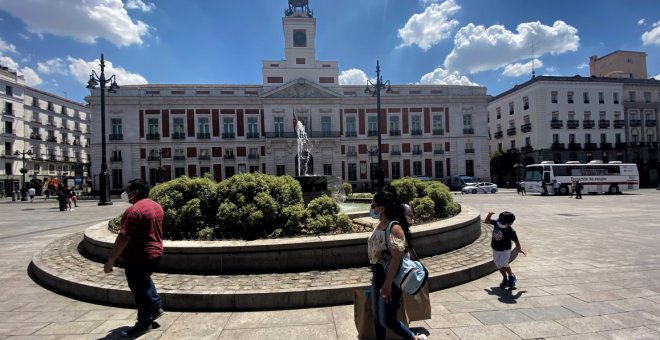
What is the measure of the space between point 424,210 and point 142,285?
5.56m

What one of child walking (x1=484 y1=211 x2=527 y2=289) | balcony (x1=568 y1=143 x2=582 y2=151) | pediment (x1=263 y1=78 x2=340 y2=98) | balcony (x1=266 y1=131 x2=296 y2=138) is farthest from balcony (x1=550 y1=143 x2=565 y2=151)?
child walking (x1=484 y1=211 x2=527 y2=289)

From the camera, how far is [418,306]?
316cm

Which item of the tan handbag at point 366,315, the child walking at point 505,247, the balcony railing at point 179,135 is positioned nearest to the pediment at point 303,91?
the balcony railing at point 179,135

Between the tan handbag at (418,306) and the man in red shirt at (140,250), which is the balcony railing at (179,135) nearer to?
the man in red shirt at (140,250)

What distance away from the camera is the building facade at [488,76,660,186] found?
42.0 m

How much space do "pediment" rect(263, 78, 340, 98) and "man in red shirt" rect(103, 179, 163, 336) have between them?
38.7 m

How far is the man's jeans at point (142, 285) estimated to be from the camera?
3463 millimetres

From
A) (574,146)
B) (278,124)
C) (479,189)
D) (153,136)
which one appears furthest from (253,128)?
(574,146)

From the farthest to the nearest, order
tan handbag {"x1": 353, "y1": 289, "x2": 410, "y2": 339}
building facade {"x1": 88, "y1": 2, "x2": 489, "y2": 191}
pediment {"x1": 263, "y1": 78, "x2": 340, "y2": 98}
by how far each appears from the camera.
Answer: pediment {"x1": 263, "y1": 78, "x2": 340, "y2": 98} < building facade {"x1": 88, "y1": 2, "x2": 489, "y2": 191} < tan handbag {"x1": 353, "y1": 289, "x2": 410, "y2": 339}

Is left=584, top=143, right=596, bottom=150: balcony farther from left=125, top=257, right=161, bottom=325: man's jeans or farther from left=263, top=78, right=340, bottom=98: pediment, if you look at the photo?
left=125, top=257, right=161, bottom=325: man's jeans

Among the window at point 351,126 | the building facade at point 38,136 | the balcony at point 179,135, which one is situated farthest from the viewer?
the building facade at point 38,136

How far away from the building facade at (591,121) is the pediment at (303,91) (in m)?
25.5

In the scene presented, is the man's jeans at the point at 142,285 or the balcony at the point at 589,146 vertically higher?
the balcony at the point at 589,146

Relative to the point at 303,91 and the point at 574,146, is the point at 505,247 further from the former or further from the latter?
the point at 574,146
